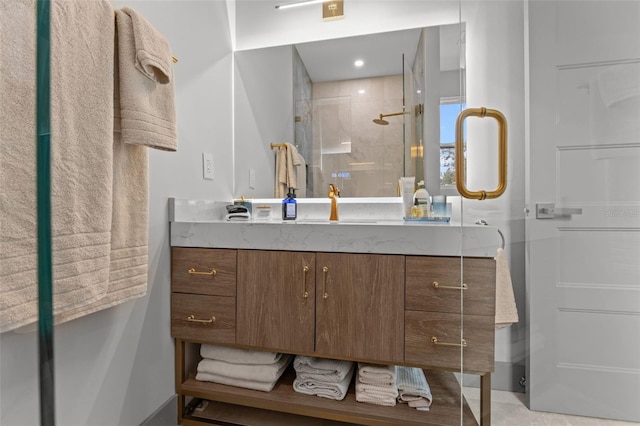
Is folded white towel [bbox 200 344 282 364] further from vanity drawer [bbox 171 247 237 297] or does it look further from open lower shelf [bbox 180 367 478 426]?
vanity drawer [bbox 171 247 237 297]

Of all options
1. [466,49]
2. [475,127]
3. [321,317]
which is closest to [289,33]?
[466,49]

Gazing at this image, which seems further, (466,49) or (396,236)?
(466,49)

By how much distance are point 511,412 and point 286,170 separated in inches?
57.5

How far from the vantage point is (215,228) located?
1248mm

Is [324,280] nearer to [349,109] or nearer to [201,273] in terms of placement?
[201,273]

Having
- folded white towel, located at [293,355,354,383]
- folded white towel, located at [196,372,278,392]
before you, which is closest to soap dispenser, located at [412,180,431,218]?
folded white towel, located at [293,355,354,383]

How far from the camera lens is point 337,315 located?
3.68 feet

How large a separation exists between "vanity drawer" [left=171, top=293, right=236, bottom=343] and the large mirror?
74cm

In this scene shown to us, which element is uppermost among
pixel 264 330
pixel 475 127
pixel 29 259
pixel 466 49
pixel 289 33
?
pixel 289 33

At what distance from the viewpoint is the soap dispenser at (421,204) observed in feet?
4.89

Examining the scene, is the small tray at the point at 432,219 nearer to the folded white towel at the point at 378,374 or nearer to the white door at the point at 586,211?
the white door at the point at 586,211

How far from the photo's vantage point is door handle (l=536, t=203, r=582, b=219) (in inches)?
35.1

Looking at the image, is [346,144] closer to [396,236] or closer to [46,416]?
[396,236]

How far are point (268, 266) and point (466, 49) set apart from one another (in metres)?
1.48
